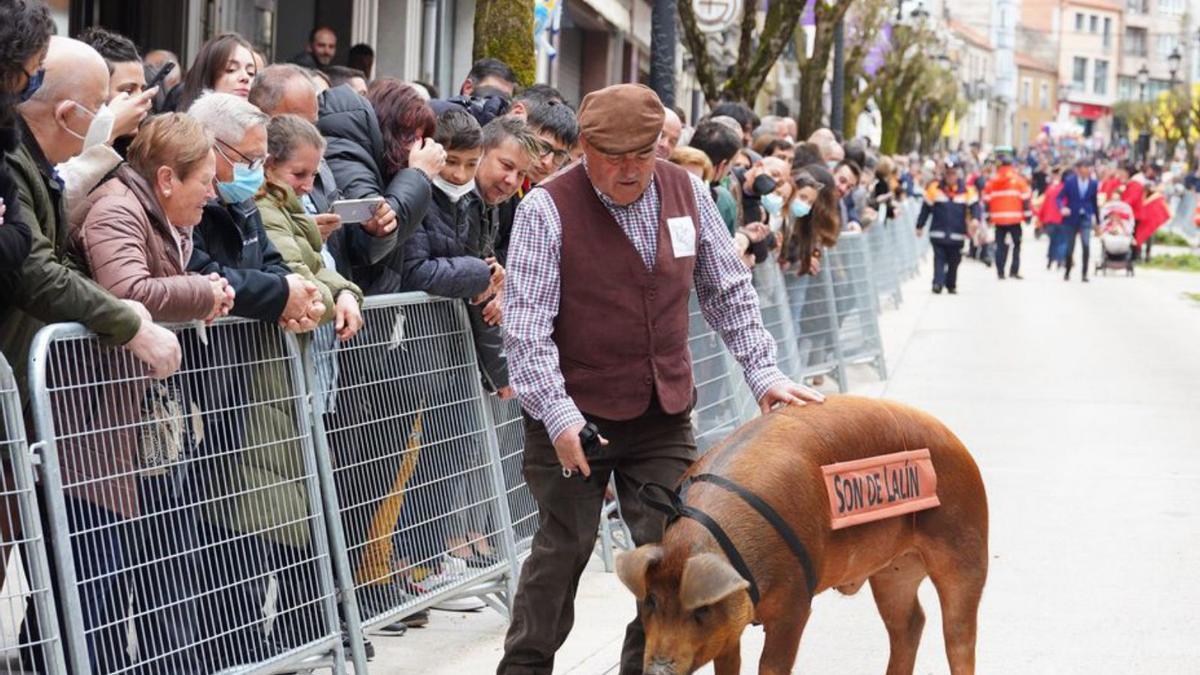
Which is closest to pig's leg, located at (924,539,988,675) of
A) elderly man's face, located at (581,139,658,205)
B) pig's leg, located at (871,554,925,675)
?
pig's leg, located at (871,554,925,675)

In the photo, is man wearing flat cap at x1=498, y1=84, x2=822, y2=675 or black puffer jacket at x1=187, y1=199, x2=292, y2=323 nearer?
man wearing flat cap at x1=498, y1=84, x2=822, y2=675

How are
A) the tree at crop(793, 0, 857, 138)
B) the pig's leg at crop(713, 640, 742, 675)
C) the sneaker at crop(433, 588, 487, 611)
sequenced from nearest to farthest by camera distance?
the pig's leg at crop(713, 640, 742, 675) < the sneaker at crop(433, 588, 487, 611) < the tree at crop(793, 0, 857, 138)

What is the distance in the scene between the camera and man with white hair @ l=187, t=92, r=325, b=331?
5.41m

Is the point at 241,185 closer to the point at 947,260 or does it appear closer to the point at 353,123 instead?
the point at 353,123

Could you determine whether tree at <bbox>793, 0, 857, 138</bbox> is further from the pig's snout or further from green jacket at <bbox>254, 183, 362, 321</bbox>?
the pig's snout

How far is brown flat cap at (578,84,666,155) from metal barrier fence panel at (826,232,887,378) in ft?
30.4

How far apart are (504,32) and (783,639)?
7743 mm

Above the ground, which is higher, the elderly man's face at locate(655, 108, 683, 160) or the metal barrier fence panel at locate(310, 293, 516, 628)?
the elderly man's face at locate(655, 108, 683, 160)

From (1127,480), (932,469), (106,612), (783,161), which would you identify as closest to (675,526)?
(932,469)

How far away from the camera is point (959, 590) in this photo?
5.51m

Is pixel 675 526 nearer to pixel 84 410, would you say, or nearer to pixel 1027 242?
pixel 84 410

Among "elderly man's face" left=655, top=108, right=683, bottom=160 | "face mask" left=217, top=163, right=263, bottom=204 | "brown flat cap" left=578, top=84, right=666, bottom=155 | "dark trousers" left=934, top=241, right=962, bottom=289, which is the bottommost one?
"dark trousers" left=934, top=241, right=962, bottom=289

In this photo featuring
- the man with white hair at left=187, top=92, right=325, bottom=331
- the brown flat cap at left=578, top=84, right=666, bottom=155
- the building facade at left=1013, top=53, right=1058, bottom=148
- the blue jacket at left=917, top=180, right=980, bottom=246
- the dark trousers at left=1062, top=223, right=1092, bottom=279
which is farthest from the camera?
the building facade at left=1013, top=53, right=1058, bottom=148

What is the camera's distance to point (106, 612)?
4730mm
